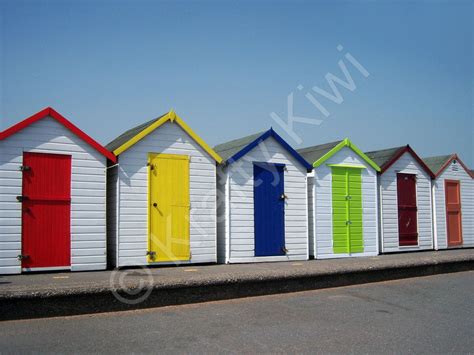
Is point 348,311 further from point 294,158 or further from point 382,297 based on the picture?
point 294,158

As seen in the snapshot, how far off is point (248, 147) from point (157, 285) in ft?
19.8

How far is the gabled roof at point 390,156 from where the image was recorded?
1714cm

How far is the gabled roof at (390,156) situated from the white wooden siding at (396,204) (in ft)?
0.38

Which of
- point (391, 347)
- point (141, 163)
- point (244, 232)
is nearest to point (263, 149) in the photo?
point (244, 232)

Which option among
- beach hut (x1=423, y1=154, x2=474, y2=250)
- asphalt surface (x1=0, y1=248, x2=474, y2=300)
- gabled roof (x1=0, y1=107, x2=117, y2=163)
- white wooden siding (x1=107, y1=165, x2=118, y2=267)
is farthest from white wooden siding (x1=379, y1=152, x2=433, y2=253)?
gabled roof (x1=0, y1=107, x2=117, y2=163)

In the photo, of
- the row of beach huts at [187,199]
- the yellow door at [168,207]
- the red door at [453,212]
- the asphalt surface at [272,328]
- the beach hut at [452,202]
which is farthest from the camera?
the red door at [453,212]

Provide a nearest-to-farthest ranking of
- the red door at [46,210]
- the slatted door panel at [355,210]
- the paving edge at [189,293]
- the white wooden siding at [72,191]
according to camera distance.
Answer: the paving edge at [189,293] < the white wooden siding at [72,191] < the red door at [46,210] < the slatted door panel at [355,210]

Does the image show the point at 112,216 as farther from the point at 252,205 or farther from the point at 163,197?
the point at 252,205

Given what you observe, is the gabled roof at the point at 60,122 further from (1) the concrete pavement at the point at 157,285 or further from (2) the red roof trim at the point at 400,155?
(2) the red roof trim at the point at 400,155

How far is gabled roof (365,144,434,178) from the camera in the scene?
17.1 meters

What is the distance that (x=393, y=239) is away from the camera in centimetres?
1723

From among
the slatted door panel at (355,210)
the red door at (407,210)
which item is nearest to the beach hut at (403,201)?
the red door at (407,210)

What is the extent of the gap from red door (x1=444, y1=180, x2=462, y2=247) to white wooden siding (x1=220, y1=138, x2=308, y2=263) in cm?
705

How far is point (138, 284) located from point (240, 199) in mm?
5634
